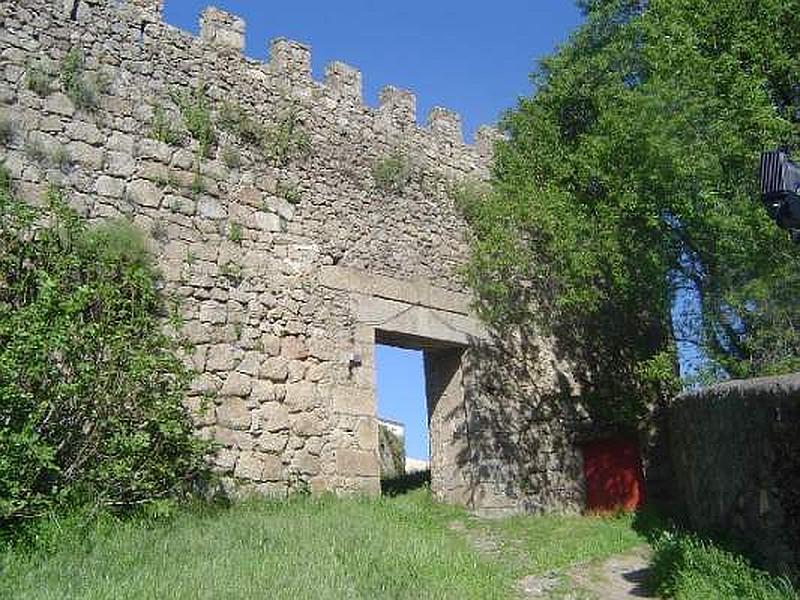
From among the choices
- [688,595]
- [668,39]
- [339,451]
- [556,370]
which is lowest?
[688,595]

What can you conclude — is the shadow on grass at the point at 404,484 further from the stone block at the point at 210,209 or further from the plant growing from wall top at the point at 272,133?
the plant growing from wall top at the point at 272,133

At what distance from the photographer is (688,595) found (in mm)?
5883

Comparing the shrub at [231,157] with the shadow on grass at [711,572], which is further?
the shrub at [231,157]

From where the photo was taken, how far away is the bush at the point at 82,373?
6145mm

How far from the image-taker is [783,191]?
3.75 metres

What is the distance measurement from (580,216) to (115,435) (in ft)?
20.6

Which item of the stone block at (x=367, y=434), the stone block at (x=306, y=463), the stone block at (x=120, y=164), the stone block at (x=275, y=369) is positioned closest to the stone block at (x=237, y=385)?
the stone block at (x=275, y=369)

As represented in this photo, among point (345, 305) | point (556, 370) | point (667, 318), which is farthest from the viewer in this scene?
point (556, 370)

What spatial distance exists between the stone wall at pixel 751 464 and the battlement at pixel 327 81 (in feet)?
17.2

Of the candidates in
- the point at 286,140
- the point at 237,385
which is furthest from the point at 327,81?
the point at 237,385

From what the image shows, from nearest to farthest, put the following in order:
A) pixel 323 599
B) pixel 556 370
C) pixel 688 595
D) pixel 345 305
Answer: pixel 323 599
pixel 688 595
pixel 345 305
pixel 556 370

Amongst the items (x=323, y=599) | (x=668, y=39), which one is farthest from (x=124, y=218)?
(x=668, y=39)

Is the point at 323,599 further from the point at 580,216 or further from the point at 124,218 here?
the point at 580,216

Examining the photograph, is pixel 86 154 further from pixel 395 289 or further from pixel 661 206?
pixel 661 206
